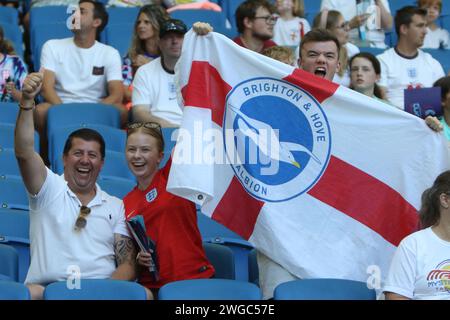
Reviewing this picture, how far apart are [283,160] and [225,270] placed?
80 cm

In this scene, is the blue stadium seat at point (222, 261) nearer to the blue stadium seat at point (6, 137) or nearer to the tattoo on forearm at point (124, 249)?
the tattoo on forearm at point (124, 249)

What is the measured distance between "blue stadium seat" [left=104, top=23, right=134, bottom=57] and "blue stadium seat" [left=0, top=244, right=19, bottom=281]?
3693 mm

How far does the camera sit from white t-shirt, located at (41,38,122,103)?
852 cm

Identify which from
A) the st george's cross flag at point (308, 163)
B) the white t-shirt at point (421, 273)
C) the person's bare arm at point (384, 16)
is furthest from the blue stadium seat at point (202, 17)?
the white t-shirt at point (421, 273)

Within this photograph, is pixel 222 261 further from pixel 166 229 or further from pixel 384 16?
pixel 384 16

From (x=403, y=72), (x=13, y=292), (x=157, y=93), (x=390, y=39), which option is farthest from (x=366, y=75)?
(x=13, y=292)

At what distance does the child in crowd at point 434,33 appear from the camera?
34.5 feet

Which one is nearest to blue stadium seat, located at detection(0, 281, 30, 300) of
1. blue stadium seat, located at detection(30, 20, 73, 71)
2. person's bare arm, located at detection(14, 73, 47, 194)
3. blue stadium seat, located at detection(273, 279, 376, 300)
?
person's bare arm, located at detection(14, 73, 47, 194)

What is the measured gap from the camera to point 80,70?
8.55 metres

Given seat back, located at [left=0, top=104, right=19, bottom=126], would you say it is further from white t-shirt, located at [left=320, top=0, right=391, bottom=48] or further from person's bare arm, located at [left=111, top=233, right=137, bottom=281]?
white t-shirt, located at [left=320, top=0, right=391, bottom=48]

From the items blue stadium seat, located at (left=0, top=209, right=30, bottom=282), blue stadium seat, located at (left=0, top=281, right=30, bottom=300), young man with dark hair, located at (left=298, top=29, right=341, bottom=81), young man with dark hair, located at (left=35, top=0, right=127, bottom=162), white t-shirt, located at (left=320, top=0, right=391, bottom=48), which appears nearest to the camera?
blue stadium seat, located at (left=0, top=281, right=30, bottom=300)

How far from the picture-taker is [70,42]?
28.5 feet
